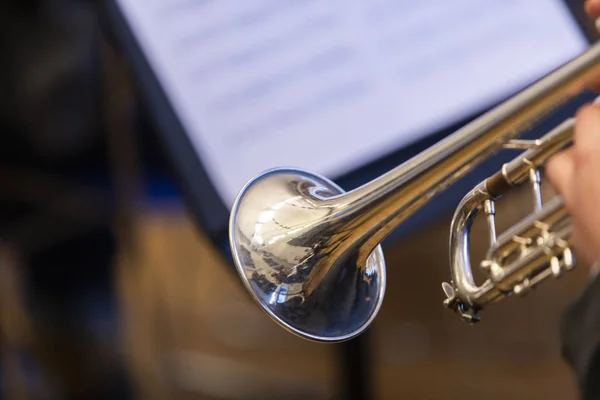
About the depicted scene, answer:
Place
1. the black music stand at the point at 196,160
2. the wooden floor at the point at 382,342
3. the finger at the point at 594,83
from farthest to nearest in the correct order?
1. the wooden floor at the point at 382,342
2. the black music stand at the point at 196,160
3. the finger at the point at 594,83

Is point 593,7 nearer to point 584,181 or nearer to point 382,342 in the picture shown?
point 584,181

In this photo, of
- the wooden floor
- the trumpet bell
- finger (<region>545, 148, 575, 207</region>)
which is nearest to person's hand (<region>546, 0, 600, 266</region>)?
finger (<region>545, 148, 575, 207</region>)

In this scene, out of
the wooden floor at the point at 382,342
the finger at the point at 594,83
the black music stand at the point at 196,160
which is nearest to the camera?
the finger at the point at 594,83

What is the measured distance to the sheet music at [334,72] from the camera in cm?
68

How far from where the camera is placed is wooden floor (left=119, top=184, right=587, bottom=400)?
1444 millimetres

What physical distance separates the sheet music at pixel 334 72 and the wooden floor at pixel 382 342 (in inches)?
26.9

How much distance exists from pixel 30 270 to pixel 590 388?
109cm

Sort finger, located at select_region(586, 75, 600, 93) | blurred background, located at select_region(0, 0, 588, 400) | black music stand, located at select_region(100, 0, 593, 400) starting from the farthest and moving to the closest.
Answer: blurred background, located at select_region(0, 0, 588, 400) < black music stand, located at select_region(100, 0, 593, 400) < finger, located at select_region(586, 75, 600, 93)

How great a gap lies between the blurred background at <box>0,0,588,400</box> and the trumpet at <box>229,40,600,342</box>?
31 cm

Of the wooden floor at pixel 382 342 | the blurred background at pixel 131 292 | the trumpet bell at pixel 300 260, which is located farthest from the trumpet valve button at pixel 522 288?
the wooden floor at pixel 382 342

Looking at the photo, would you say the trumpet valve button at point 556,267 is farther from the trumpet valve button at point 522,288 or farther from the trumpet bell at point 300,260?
the trumpet bell at point 300,260

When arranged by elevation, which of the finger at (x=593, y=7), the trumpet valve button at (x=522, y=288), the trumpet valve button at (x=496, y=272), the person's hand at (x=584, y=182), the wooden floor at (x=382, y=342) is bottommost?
the wooden floor at (x=382, y=342)

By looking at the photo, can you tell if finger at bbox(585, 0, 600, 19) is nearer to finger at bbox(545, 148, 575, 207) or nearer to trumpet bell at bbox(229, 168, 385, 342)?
finger at bbox(545, 148, 575, 207)

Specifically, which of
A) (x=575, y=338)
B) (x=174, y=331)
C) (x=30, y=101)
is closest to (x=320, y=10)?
(x=575, y=338)
